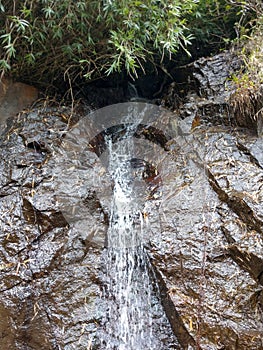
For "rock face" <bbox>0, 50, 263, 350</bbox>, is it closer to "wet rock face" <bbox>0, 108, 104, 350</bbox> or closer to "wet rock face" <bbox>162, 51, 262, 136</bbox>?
"wet rock face" <bbox>0, 108, 104, 350</bbox>

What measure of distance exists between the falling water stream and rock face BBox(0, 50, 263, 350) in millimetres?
89

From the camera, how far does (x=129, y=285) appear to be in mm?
2648

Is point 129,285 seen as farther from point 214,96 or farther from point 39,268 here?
point 214,96

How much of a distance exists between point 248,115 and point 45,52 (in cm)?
211

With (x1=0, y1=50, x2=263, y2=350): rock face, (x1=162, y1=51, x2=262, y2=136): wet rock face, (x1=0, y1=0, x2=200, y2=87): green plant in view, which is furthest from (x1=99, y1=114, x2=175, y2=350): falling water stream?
(x1=0, y1=0, x2=200, y2=87): green plant

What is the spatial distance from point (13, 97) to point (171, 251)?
234 cm

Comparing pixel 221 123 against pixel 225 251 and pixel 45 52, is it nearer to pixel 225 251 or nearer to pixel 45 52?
pixel 225 251

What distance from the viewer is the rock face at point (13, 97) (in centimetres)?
349

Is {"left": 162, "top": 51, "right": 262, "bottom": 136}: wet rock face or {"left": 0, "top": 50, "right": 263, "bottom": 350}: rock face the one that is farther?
{"left": 162, "top": 51, "right": 262, "bottom": 136}: wet rock face

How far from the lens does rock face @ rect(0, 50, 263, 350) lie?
2309 millimetres

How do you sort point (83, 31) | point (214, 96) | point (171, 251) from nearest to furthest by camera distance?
point (171, 251), point (83, 31), point (214, 96)

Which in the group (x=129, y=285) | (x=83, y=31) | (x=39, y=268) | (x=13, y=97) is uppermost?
(x=83, y=31)

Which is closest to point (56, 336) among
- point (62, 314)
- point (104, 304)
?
point (62, 314)

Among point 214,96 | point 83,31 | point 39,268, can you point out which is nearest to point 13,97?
point 83,31
